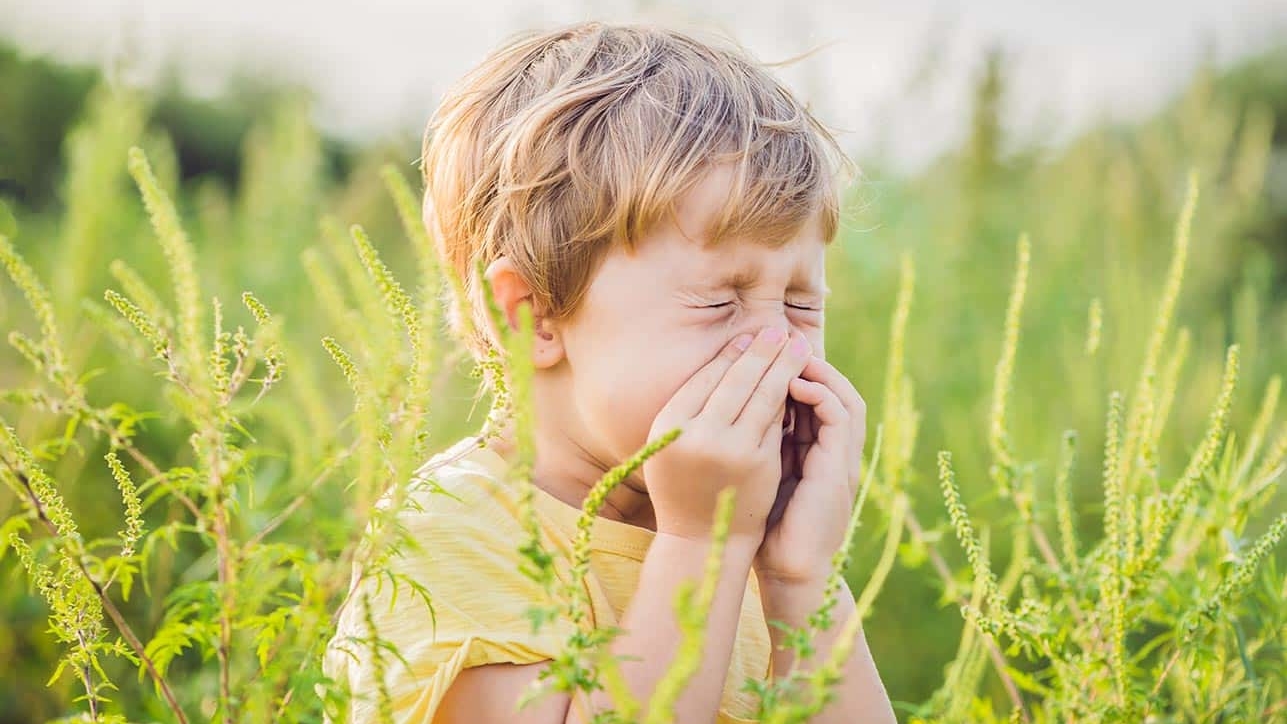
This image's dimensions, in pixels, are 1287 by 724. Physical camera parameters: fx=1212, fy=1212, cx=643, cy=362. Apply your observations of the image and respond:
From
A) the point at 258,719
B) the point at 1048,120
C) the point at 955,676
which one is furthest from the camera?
the point at 1048,120

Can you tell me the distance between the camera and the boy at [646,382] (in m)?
1.68

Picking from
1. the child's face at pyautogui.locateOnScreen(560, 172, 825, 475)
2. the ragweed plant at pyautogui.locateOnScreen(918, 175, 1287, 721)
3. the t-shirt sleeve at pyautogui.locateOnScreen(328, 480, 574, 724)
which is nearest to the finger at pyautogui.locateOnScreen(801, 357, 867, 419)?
the child's face at pyautogui.locateOnScreen(560, 172, 825, 475)

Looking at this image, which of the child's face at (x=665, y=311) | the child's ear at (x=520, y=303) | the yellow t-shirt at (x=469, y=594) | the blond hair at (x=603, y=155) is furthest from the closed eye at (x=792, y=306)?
the yellow t-shirt at (x=469, y=594)

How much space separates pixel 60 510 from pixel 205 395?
0.97 feet

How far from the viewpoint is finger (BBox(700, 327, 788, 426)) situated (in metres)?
1.74

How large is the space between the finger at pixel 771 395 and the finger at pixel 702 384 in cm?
6

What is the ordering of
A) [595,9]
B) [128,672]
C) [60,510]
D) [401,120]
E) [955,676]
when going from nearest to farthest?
[60,510] < [955,676] < [128,672] < [595,9] < [401,120]

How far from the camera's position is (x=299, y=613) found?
3.52ft

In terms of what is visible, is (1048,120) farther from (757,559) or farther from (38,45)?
(38,45)

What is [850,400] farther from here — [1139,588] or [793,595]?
[1139,588]

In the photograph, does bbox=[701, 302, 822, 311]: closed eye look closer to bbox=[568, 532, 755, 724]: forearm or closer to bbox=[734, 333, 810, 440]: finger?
bbox=[734, 333, 810, 440]: finger

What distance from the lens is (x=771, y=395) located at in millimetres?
1782

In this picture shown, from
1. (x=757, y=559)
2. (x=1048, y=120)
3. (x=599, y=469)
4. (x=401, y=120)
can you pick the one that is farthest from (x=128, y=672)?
(x=1048, y=120)

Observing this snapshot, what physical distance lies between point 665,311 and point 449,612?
1.78ft
